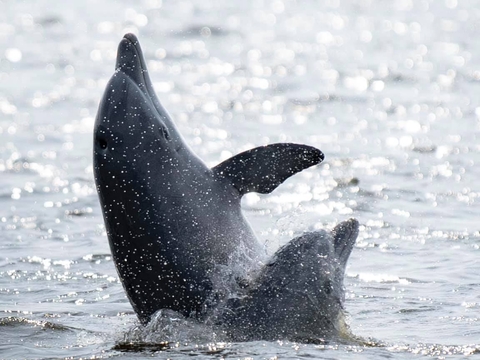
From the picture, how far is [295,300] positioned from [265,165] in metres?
1.19

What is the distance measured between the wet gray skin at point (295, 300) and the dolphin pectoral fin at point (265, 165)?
534 mm

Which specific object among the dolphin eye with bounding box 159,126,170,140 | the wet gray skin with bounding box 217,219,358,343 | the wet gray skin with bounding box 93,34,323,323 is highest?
the dolphin eye with bounding box 159,126,170,140

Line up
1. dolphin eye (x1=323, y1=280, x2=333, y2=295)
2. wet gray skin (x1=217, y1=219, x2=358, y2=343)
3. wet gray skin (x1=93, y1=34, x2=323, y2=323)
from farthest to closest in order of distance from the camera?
dolphin eye (x1=323, y1=280, x2=333, y2=295), wet gray skin (x1=93, y1=34, x2=323, y2=323), wet gray skin (x1=217, y1=219, x2=358, y2=343)

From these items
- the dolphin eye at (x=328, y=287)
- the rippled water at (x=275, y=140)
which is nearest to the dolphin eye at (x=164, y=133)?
the rippled water at (x=275, y=140)

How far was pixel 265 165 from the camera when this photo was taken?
8875mm

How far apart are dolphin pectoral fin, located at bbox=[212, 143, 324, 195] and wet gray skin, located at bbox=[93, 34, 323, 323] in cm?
1

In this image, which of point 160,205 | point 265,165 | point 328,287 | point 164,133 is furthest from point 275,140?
point 160,205

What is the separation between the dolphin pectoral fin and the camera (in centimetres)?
875

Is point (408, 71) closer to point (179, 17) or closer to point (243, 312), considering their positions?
point (179, 17)

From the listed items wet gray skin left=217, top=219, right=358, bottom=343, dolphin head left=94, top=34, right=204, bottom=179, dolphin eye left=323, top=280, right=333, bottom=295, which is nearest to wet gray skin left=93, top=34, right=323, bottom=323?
dolphin head left=94, top=34, right=204, bottom=179

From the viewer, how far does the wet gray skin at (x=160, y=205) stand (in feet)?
27.1

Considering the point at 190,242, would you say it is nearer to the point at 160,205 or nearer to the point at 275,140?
the point at 160,205

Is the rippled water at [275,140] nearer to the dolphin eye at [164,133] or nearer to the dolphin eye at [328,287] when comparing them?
the dolphin eye at [328,287]

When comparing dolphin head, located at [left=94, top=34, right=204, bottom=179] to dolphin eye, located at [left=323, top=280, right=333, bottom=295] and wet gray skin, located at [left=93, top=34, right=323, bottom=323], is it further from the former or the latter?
dolphin eye, located at [left=323, top=280, right=333, bottom=295]
